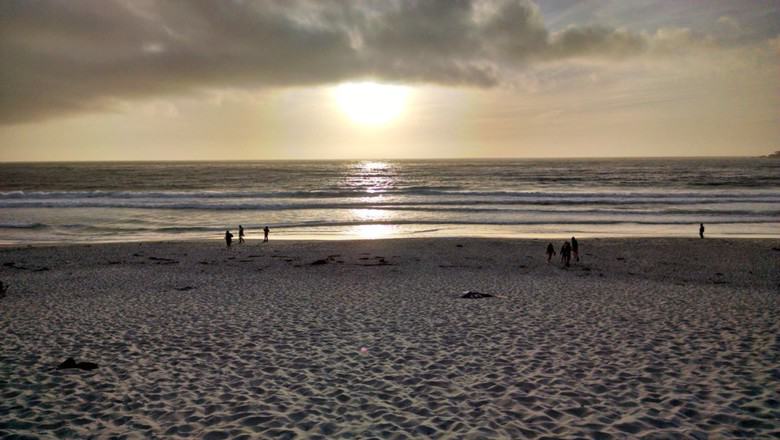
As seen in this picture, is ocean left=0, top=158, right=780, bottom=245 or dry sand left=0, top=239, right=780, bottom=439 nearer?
dry sand left=0, top=239, right=780, bottom=439

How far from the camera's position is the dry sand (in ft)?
20.4

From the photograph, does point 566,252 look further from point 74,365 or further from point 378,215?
point 378,215

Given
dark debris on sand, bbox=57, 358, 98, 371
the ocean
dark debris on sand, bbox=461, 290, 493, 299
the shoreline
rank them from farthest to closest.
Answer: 1. the ocean
2. the shoreline
3. dark debris on sand, bbox=461, 290, 493, 299
4. dark debris on sand, bbox=57, 358, 98, 371

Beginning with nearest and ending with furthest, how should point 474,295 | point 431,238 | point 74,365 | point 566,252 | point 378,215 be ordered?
1. point 74,365
2. point 474,295
3. point 566,252
4. point 431,238
5. point 378,215

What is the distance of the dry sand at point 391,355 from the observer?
20.4 ft

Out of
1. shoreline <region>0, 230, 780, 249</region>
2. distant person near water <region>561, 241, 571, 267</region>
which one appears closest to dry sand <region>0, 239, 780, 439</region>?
distant person near water <region>561, 241, 571, 267</region>

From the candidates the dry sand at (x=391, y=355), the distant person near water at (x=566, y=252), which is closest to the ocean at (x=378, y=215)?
the distant person near water at (x=566, y=252)

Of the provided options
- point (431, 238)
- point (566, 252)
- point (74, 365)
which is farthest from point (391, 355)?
point (431, 238)

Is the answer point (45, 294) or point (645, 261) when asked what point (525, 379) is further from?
point (645, 261)

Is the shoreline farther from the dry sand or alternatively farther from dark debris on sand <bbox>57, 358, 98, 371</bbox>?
dark debris on sand <bbox>57, 358, 98, 371</bbox>

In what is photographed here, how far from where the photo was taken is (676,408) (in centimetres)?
646

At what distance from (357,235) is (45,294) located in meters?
19.7

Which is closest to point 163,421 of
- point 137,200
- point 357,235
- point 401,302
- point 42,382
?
point 42,382

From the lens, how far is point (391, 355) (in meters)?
8.84
